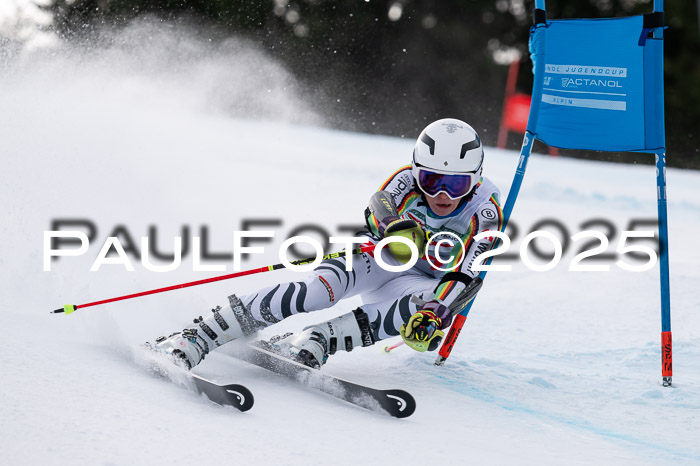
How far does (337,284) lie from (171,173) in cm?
592

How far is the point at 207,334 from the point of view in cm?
328

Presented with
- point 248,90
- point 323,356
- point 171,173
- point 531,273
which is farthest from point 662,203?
point 248,90

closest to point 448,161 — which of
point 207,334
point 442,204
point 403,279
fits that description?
point 442,204

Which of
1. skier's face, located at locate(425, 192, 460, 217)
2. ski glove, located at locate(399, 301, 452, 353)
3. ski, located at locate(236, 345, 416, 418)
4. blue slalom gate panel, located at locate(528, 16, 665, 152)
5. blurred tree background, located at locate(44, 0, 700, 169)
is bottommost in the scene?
ski, located at locate(236, 345, 416, 418)

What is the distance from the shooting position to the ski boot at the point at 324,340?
330 centimetres

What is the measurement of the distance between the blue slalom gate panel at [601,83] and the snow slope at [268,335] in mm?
1141

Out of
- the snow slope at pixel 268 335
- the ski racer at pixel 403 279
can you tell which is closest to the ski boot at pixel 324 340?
the ski racer at pixel 403 279

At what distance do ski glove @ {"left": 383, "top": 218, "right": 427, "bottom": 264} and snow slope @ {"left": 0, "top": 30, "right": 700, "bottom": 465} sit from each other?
563 millimetres

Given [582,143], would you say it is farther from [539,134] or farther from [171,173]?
[171,173]

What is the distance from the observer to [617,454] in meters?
2.80

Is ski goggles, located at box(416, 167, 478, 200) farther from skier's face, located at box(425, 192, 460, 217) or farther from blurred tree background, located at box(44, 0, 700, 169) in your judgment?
blurred tree background, located at box(44, 0, 700, 169)

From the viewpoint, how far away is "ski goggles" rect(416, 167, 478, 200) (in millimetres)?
3510

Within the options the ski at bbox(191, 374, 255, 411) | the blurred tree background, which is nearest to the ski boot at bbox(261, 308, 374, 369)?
the ski at bbox(191, 374, 255, 411)

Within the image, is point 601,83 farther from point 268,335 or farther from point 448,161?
point 268,335
